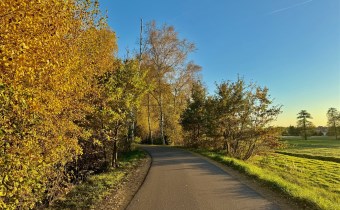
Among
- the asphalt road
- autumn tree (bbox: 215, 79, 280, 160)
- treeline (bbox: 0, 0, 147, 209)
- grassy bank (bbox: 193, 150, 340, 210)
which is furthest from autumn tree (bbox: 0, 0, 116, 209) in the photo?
autumn tree (bbox: 215, 79, 280, 160)

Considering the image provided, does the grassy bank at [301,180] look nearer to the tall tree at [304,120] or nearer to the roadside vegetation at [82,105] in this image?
the roadside vegetation at [82,105]

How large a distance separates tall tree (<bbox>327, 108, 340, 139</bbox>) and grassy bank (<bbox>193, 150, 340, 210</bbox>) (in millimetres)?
61975

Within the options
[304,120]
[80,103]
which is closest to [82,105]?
[80,103]

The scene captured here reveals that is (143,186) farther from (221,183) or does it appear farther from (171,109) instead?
(171,109)

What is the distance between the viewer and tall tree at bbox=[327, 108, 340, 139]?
255 feet

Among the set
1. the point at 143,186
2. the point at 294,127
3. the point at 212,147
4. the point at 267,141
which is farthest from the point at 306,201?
the point at 294,127

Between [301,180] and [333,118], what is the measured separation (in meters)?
73.9

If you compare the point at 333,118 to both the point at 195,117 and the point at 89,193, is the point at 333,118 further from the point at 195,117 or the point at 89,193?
the point at 89,193

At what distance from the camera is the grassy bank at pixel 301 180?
26.8 feet

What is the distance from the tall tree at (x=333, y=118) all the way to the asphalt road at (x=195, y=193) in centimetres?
7818

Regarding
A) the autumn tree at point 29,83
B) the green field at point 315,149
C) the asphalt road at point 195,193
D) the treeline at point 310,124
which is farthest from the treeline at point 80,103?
the treeline at point 310,124

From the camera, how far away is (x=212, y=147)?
2356 centimetres

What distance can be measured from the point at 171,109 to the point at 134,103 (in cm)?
2363

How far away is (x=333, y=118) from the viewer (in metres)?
80.2
